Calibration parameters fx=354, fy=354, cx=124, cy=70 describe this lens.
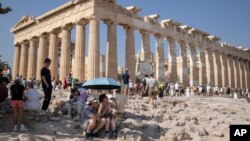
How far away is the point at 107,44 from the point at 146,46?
563 cm

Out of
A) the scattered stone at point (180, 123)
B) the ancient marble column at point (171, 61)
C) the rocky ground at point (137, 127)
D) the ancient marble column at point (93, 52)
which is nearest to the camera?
the rocky ground at point (137, 127)

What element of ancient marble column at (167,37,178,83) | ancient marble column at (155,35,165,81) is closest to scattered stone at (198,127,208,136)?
ancient marble column at (155,35,165,81)

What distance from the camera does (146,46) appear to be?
35656 millimetres

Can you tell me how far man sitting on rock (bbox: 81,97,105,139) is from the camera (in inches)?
450

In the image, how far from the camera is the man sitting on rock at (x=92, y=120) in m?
11.4

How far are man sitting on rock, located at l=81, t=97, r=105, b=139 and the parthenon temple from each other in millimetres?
16998

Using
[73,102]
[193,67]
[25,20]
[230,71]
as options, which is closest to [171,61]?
[193,67]

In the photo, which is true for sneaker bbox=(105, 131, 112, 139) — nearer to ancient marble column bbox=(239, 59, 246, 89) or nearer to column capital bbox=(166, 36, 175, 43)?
column capital bbox=(166, 36, 175, 43)

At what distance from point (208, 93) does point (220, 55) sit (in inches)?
501

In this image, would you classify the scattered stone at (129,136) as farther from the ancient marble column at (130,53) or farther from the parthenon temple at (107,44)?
the ancient marble column at (130,53)

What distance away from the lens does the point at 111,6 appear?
1253 inches

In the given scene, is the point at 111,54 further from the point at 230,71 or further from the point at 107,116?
the point at 230,71

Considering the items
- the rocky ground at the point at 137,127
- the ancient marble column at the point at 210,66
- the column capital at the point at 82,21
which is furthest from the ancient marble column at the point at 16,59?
the rocky ground at the point at 137,127

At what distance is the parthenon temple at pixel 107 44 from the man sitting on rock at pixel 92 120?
17.0m
